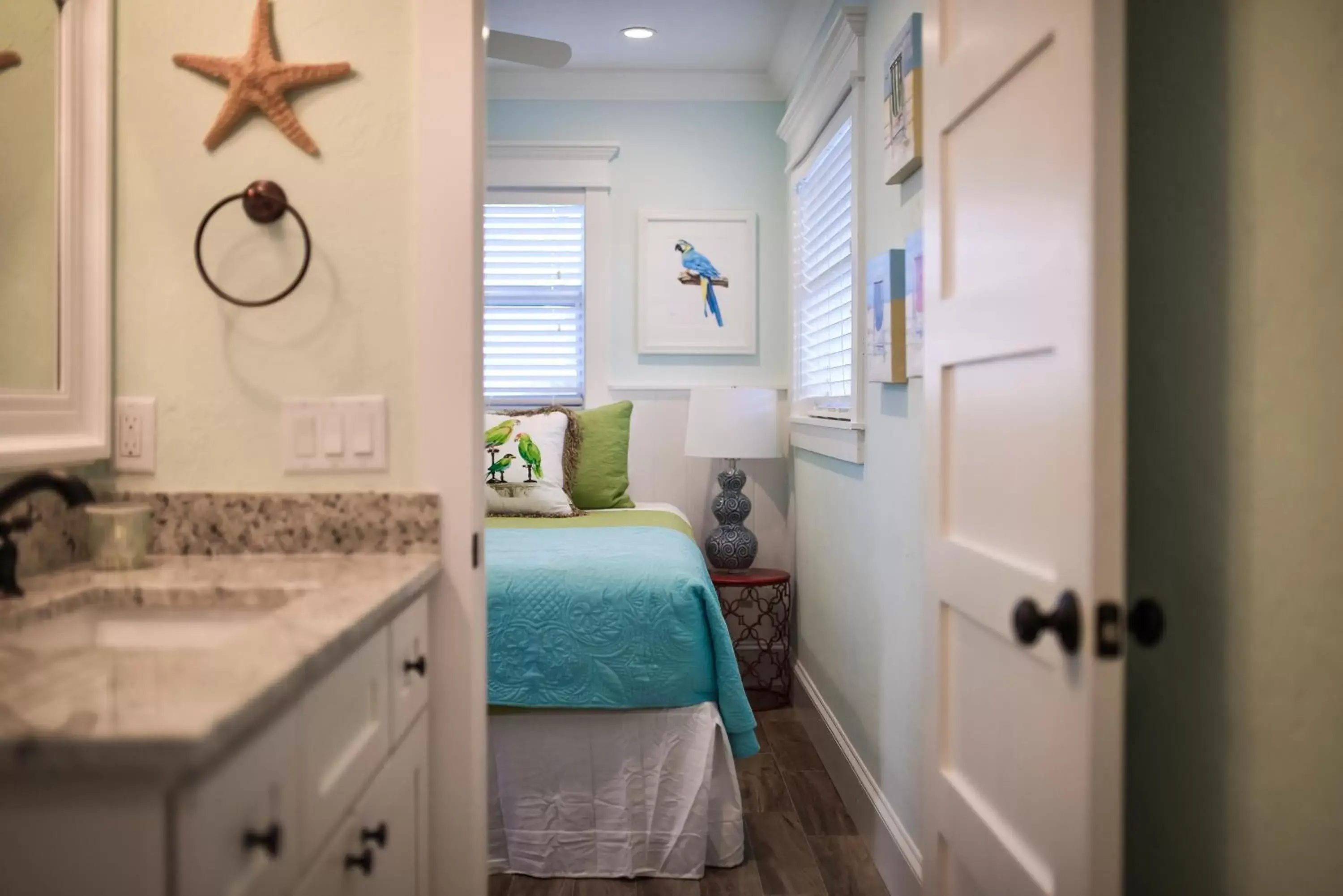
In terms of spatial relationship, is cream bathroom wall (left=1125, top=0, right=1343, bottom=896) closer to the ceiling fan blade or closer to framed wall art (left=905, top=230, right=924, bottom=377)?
framed wall art (left=905, top=230, right=924, bottom=377)

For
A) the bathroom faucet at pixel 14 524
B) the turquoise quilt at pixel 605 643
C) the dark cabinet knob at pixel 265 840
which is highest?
the bathroom faucet at pixel 14 524

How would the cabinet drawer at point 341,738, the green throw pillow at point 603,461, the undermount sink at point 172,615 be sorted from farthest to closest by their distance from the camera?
the green throw pillow at point 603,461, the undermount sink at point 172,615, the cabinet drawer at point 341,738

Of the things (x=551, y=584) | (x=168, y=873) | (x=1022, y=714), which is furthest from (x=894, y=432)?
(x=168, y=873)

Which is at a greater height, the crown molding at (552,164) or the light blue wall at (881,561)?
the crown molding at (552,164)

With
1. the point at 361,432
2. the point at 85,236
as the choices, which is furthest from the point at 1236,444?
the point at 85,236

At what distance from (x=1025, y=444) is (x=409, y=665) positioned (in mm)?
875

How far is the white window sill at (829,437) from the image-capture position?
2.71 m

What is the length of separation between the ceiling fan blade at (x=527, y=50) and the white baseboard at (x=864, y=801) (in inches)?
95.2

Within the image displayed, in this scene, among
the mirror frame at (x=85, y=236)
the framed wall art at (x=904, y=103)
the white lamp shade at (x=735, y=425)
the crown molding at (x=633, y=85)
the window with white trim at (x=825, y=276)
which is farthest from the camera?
the crown molding at (x=633, y=85)

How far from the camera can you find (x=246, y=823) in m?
0.75

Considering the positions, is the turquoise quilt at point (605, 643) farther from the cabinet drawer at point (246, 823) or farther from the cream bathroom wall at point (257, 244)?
the cabinet drawer at point (246, 823)

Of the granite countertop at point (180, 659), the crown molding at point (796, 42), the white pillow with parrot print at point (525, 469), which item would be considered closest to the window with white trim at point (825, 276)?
the crown molding at point (796, 42)

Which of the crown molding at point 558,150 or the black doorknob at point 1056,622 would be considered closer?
the black doorknob at point 1056,622

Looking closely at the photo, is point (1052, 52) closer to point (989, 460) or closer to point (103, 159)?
point (989, 460)
